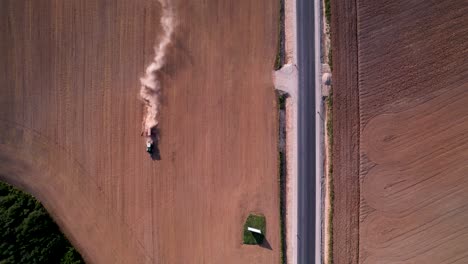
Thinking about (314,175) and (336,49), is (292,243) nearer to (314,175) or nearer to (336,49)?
(314,175)

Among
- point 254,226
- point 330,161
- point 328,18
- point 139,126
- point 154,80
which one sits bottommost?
point 254,226

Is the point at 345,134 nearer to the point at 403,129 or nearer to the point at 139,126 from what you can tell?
the point at 403,129

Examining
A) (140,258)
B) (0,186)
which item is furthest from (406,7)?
(0,186)

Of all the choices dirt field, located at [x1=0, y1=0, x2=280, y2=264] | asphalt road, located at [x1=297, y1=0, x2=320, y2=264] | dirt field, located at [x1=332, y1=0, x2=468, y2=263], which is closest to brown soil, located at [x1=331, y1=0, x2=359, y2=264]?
dirt field, located at [x1=332, y1=0, x2=468, y2=263]

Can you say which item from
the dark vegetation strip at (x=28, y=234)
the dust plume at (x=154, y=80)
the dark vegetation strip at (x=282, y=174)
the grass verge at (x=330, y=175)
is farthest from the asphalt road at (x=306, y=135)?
the dark vegetation strip at (x=28, y=234)

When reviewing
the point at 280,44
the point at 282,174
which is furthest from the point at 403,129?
the point at 280,44
